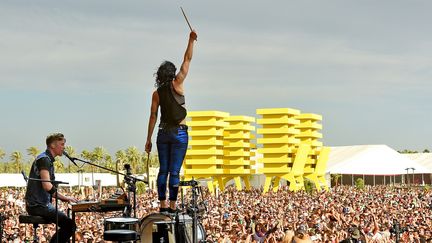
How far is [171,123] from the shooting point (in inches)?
304

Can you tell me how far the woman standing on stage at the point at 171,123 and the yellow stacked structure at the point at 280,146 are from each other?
57686 millimetres

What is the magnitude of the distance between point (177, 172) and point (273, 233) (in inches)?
243

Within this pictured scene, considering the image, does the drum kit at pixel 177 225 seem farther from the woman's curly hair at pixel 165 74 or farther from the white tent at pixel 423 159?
the white tent at pixel 423 159

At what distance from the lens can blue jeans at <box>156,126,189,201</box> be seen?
7750 mm

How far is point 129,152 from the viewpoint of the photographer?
13075 centimetres

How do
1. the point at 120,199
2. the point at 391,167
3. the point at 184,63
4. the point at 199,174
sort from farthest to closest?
the point at 391,167 → the point at 199,174 → the point at 184,63 → the point at 120,199

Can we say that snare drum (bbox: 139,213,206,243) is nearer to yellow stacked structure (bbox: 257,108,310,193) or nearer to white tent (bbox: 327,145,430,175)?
yellow stacked structure (bbox: 257,108,310,193)

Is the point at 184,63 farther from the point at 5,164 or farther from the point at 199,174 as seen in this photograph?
the point at 5,164

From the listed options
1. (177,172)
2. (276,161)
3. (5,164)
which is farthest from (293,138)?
(5,164)

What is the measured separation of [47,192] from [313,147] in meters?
66.6

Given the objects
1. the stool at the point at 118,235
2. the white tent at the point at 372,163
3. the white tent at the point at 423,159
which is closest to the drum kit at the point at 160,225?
the stool at the point at 118,235

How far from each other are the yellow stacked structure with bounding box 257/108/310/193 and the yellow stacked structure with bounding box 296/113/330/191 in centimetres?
186

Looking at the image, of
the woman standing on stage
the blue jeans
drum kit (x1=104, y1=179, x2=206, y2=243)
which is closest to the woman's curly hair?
the woman standing on stage

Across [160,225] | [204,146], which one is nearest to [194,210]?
[160,225]
